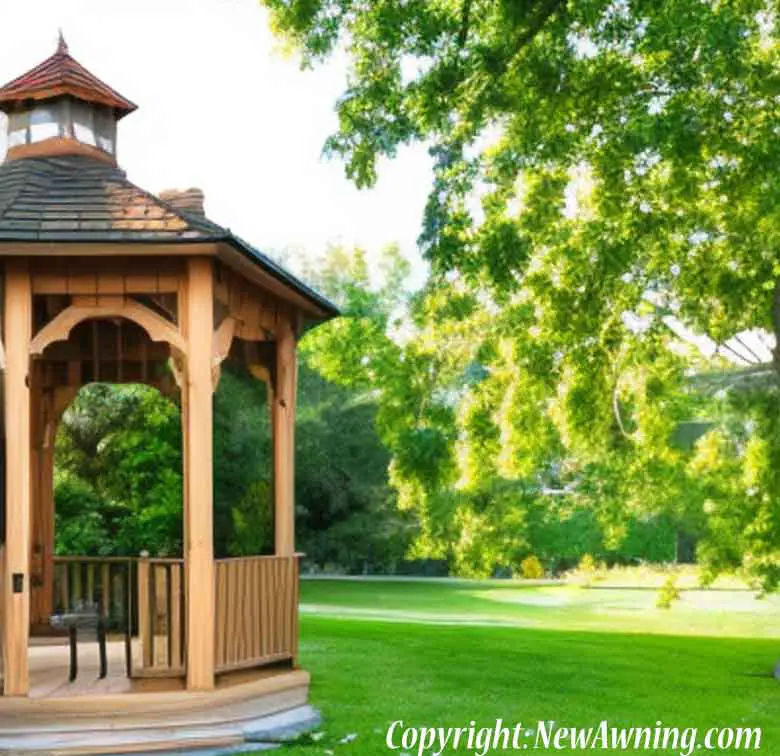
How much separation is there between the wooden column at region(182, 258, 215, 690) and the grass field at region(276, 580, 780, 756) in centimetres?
112

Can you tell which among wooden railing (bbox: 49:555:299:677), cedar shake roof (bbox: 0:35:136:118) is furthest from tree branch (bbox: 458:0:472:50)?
wooden railing (bbox: 49:555:299:677)

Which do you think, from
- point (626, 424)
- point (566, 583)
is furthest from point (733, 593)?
point (626, 424)

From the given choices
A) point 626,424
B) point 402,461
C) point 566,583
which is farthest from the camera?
point 566,583

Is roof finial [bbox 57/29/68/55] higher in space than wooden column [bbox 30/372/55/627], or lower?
higher

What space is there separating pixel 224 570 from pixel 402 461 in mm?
5884

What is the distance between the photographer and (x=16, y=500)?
404 inches

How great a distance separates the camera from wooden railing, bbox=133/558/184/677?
10.8 m

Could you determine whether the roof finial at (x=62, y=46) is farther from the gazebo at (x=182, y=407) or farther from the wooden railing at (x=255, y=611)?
the wooden railing at (x=255, y=611)

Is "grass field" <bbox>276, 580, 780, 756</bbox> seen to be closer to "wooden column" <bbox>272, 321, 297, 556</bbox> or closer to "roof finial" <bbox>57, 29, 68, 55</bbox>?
"wooden column" <bbox>272, 321, 297, 556</bbox>

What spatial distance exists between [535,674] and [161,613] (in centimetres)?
594

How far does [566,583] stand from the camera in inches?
1711

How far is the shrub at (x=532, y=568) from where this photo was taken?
45875 millimetres

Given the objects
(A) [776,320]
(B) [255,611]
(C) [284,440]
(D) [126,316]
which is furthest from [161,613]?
(A) [776,320]

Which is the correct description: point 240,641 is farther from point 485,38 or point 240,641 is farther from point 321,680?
point 485,38
